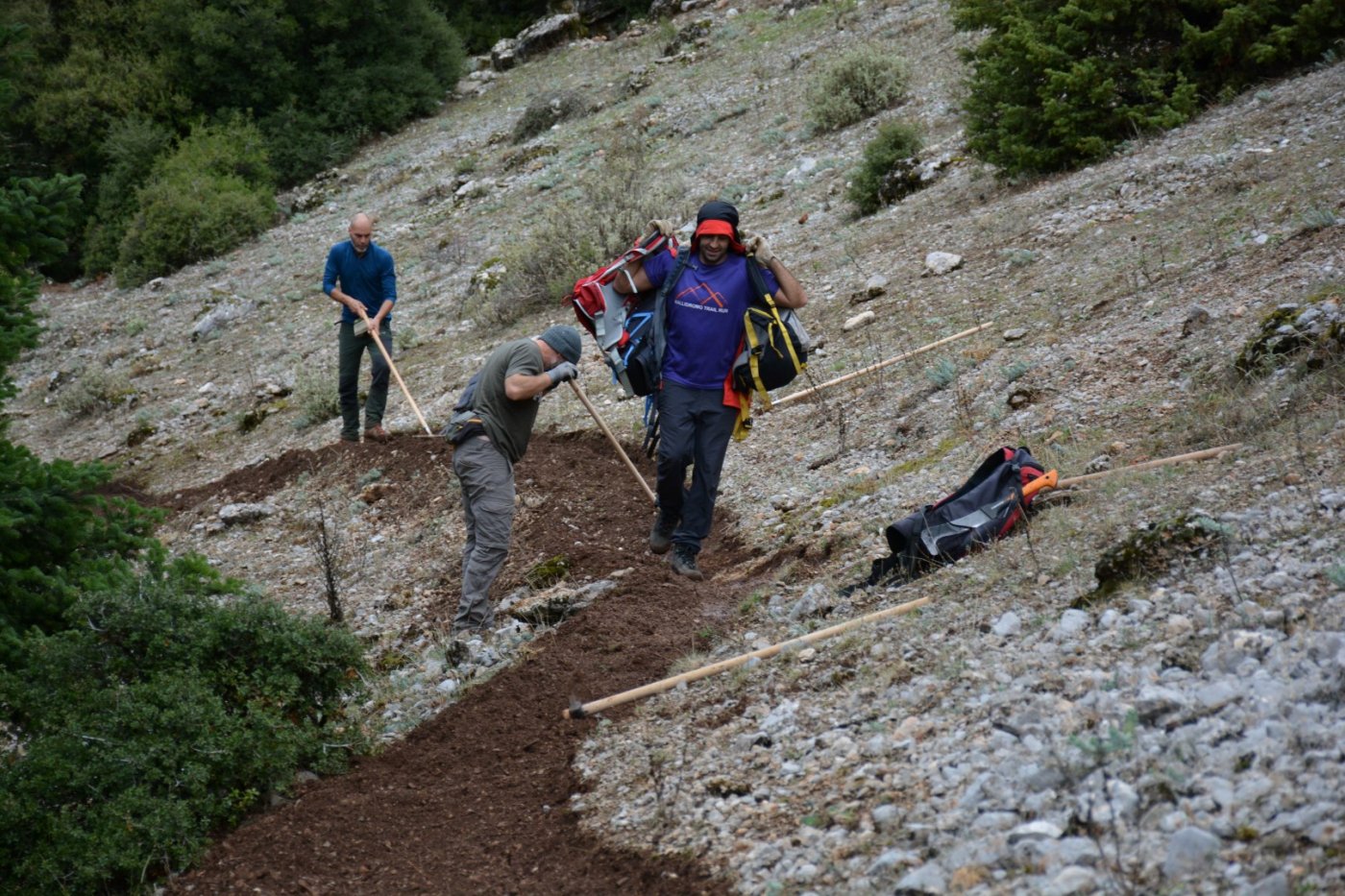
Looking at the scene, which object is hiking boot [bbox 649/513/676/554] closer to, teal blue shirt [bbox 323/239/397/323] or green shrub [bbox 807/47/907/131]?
teal blue shirt [bbox 323/239/397/323]

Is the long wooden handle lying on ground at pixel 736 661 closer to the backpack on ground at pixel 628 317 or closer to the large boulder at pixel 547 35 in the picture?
the backpack on ground at pixel 628 317

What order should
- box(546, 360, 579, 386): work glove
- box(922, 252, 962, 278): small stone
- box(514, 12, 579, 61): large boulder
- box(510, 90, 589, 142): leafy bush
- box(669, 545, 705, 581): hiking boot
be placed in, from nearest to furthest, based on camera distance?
box(546, 360, 579, 386): work glove, box(669, 545, 705, 581): hiking boot, box(922, 252, 962, 278): small stone, box(510, 90, 589, 142): leafy bush, box(514, 12, 579, 61): large boulder

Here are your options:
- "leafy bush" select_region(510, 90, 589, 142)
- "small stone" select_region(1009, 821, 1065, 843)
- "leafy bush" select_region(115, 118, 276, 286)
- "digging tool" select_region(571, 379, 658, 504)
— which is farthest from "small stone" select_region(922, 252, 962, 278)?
"leafy bush" select_region(115, 118, 276, 286)

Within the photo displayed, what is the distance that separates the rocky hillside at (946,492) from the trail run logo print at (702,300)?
147 centimetres

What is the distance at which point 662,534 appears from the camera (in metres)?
7.39

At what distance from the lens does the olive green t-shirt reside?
22.8ft

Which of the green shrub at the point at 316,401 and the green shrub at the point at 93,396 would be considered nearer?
the green shrub at the point at 316,401

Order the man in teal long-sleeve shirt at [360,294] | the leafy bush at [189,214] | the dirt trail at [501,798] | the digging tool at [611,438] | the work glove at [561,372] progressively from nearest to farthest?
1. the dirt trail at [501,798]
2. the work glove at [561,372]
3. the digging tool at [611,438]
4. the man in teal long-sleeve shirt at [360,294]
5. the leafy bush at [189,214]

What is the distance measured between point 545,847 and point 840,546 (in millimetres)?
2691

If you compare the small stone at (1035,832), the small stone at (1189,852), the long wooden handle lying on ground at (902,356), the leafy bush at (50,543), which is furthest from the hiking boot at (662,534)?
the small stone at (1189,852)

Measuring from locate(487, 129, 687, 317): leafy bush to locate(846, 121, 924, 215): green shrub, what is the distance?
9.49 feet

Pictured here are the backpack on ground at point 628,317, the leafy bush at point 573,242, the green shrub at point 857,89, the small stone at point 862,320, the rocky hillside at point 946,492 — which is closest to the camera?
the rocky hillside at point 946,492

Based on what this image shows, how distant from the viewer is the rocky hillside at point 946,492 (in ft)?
11.1

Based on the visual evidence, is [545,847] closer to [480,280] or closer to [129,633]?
[129,633]
